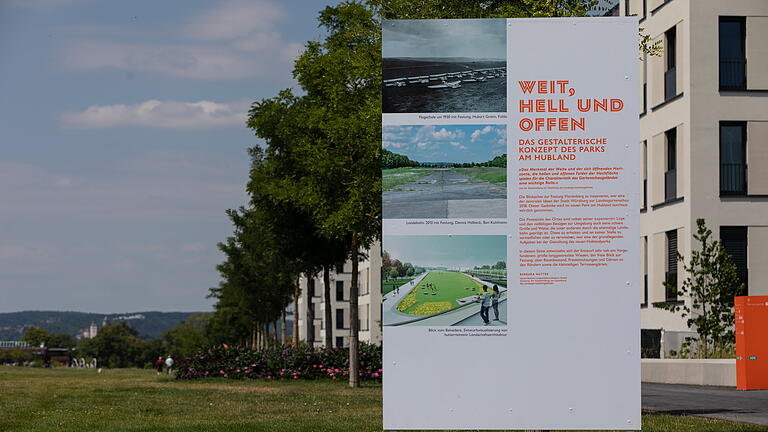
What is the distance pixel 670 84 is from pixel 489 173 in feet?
107

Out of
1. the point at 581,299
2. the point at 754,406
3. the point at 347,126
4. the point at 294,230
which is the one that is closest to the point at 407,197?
the point at 581,299

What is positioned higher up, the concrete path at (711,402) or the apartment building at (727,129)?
the apartment building at (727,129)

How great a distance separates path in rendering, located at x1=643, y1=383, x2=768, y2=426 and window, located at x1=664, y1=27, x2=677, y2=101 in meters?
15.0

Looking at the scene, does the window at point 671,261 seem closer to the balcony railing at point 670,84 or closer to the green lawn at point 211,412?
the balcony railing at point 670,84

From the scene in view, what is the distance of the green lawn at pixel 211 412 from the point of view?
15.6 m

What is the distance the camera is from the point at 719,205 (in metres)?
38.0

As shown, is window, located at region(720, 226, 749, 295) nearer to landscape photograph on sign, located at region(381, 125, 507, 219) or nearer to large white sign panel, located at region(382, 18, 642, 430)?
large white sign panel, located at region(382, 18, 642, 430)

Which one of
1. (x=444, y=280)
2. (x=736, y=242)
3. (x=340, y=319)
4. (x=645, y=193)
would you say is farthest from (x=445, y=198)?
(x=340, y=319)

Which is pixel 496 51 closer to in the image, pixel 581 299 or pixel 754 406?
pixel 581 299

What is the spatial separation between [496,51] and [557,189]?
4.21 ft

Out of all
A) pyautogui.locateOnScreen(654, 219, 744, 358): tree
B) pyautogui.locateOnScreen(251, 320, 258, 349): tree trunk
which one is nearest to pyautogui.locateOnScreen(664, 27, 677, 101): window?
pyautogui.locateOnScreen(654, 219, 744, 358): tree

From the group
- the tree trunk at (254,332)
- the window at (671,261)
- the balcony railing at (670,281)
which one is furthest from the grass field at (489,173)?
the tree trunk at (254,332)

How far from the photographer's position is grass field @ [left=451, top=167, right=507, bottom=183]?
9.37 metres

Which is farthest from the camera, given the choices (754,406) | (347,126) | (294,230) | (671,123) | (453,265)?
(671,123)
